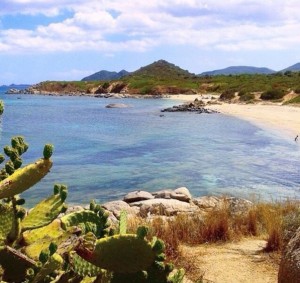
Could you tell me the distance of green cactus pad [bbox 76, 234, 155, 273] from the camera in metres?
2.37

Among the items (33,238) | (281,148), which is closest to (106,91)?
(281,148)

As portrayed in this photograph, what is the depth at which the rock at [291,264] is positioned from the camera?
620cm

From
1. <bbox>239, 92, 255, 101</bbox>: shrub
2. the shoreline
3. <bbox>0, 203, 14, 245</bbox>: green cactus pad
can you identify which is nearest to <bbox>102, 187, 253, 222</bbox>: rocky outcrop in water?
<bbox>0, 203, 14, 245</bbox>: green cactus pad

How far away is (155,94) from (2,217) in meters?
98.3

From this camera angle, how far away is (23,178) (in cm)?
242

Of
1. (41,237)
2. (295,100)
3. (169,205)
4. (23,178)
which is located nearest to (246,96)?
(295,100)

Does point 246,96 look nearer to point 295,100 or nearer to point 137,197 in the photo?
point 295,100

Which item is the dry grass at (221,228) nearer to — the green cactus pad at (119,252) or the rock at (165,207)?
the rock at (165,207)

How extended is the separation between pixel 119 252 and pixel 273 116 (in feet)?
151

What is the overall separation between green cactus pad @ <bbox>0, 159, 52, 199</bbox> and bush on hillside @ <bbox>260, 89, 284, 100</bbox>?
62.2 metres

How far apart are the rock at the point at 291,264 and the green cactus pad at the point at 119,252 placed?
4.23 m

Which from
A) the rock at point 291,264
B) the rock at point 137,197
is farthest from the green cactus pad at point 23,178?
the rock at point 137,197

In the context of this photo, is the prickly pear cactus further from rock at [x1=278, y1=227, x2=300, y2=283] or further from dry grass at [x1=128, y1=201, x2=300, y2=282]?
dry grass at [x1=128, y1=201, x2=300, y2=282]

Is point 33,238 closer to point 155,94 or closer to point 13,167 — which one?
point 13,167
